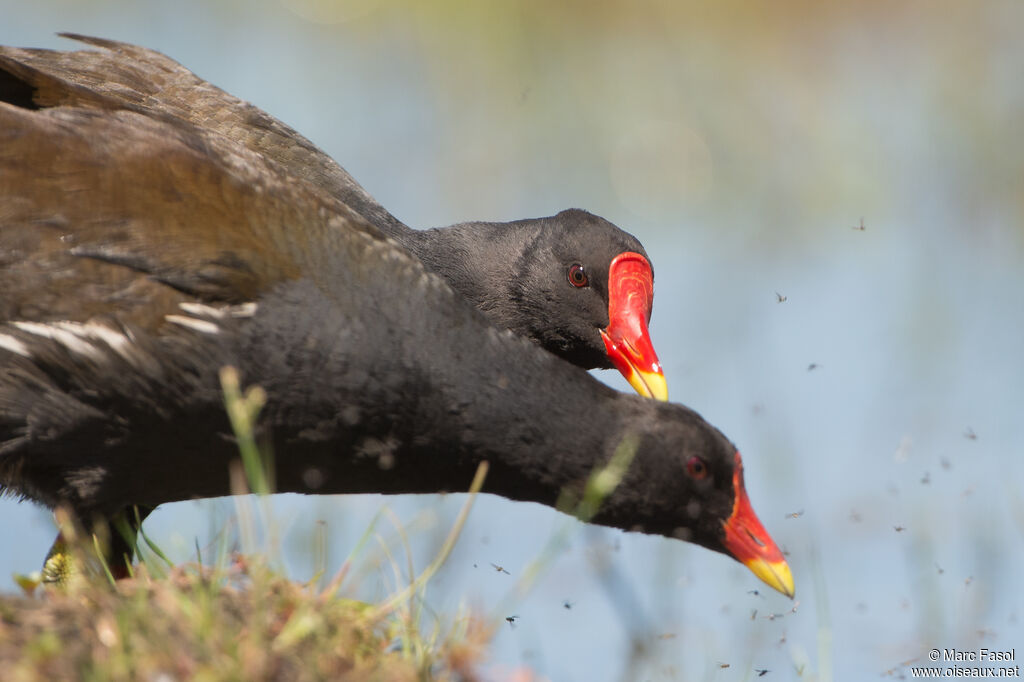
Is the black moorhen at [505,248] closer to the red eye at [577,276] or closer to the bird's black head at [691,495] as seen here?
the red eye at [577,276]

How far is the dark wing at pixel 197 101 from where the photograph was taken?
549 cm

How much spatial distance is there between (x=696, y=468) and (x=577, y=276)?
2.11 metres

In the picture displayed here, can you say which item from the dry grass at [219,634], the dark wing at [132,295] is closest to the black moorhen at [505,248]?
the dark wing at [132,295]

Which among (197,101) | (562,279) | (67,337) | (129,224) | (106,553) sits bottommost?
(106,553)

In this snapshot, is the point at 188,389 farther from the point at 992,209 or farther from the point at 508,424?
the point at 992,209

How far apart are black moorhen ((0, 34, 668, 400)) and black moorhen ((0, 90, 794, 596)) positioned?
57.4 inches

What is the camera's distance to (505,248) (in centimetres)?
604

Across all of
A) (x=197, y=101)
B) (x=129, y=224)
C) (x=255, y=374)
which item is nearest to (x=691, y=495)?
(x=255, y=374)

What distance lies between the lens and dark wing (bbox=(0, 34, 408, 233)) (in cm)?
549

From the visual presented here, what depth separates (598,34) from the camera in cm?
1084

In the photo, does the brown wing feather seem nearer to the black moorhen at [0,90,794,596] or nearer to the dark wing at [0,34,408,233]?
the black moorhen at [0,90,794,596]

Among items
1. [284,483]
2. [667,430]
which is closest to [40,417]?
[284,483]

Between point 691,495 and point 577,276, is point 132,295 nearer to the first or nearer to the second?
point 691,495

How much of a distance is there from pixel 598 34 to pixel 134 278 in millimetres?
7686
